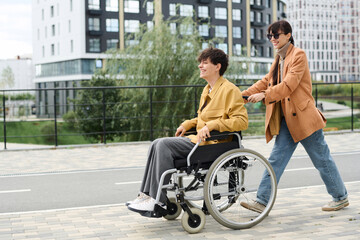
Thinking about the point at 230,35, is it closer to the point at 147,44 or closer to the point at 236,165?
the point at 147,44

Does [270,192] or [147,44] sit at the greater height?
[147,44]

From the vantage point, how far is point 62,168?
28.8 ft

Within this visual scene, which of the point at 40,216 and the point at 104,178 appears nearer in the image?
the point at 40,216

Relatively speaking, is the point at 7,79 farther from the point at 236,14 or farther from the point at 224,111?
the point at 224,111

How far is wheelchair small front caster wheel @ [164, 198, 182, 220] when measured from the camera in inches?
187

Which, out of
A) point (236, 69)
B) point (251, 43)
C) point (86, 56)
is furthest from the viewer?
point (251, 43)

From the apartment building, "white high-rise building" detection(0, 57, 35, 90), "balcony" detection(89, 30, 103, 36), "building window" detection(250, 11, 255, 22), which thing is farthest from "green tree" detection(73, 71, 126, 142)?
"white high-rise building" detection(0, 57, 35, 90)

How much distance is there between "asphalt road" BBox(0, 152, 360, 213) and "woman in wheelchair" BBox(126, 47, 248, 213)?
67.7 inches

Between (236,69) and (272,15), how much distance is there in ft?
227

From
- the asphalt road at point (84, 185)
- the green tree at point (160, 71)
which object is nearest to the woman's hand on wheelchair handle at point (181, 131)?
the asphalt road at point (84, 185)

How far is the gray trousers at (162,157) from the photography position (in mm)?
4238

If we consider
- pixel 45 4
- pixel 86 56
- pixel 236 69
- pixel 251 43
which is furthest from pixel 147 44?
pixel 251 43

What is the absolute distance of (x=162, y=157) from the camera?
14.0ft

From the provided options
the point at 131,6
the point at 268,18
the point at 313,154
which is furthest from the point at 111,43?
the point at 313,154
